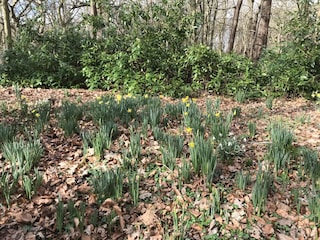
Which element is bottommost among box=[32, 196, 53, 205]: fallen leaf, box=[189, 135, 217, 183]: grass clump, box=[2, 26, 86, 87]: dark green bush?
box=[32, 196, 53, 205]: fallen leaf

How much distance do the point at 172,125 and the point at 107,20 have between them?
15.4ft

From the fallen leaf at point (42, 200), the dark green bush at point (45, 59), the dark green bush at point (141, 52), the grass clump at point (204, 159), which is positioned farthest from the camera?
the dark green bush at point (45, 59)

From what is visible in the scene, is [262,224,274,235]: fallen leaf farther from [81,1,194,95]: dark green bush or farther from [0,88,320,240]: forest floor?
[81,1,194,95]: dark green bush

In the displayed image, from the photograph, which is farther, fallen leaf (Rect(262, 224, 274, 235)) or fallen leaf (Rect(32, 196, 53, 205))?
fallen leaf (Rect(32, 196, 53, 205))

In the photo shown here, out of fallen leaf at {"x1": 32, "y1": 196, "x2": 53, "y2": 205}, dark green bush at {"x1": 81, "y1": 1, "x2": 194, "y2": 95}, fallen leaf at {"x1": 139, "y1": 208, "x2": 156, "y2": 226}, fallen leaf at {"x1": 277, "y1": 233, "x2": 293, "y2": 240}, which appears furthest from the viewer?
dark green bush at {"x1": 81, "y1": 1, "x2": 194, "y2": 95}

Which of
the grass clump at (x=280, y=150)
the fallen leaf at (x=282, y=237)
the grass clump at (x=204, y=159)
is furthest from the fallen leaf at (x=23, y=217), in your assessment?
the grass clump at (x=280, y=150)

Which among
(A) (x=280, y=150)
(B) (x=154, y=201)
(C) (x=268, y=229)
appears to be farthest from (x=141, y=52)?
(C) (x=268, y=229)

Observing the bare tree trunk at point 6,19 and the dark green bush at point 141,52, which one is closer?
the dark green bush at point 141,52

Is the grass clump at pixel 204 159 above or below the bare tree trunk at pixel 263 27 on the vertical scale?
below

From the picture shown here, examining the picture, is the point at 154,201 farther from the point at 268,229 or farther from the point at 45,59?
the point at 45,59

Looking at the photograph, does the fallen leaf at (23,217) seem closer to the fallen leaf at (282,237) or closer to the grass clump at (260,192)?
the grass clump at (260,192)

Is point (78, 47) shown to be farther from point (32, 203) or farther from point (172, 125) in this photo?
point (32, 203)

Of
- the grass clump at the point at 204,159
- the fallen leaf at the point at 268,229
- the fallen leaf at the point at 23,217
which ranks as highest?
the grass clump at the point at 204,159

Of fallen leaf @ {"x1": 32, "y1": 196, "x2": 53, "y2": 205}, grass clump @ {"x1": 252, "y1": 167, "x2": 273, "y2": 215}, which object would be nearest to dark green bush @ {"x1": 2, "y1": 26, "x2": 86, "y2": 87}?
fallen leaf @ {"x1": 32, "y1": 196, "x2": 53, "y2": 205}
